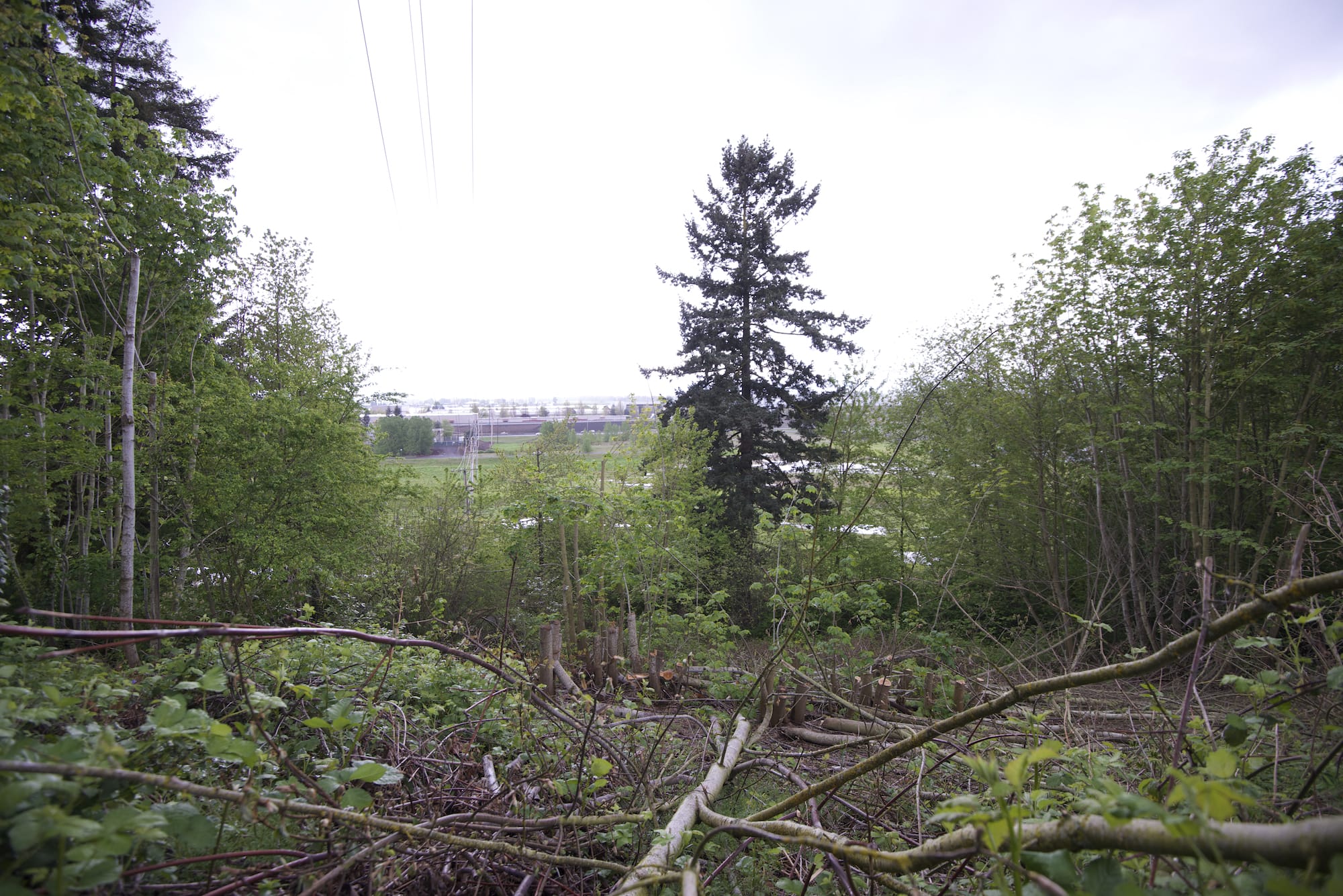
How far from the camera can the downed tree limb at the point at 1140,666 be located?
0.85 m

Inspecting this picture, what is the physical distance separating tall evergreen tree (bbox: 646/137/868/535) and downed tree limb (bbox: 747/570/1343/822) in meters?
13.0

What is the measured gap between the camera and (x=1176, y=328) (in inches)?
284

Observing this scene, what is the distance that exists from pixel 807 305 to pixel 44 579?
555 inches

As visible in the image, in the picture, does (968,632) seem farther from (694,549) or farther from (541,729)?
(541,729)

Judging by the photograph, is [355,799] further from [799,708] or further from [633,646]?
[633,646]

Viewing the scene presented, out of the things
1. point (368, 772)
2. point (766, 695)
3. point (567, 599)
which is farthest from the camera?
point (567, 599)

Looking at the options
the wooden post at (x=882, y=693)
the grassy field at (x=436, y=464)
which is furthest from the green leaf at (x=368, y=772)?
the grassy field at (x=436, y=464)

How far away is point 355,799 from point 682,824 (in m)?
1.15

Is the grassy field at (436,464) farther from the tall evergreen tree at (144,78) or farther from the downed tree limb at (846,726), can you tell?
the downed tree limb at (846,726)

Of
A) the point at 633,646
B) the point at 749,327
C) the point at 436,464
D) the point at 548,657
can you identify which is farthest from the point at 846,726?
the point at 749,327

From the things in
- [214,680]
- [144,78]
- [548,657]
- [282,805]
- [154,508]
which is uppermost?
[144,78]

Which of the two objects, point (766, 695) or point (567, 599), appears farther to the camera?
point (567, 599)

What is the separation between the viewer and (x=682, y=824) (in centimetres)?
189

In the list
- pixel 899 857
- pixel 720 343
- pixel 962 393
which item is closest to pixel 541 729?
pixel 899 857
